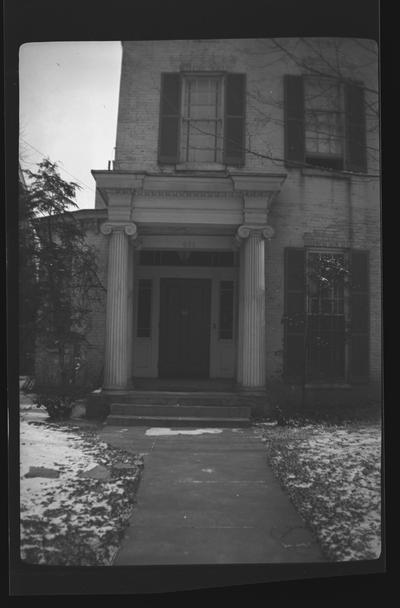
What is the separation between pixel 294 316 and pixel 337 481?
1034 mm

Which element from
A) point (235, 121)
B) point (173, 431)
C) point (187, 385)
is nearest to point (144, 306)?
point (187, 385)

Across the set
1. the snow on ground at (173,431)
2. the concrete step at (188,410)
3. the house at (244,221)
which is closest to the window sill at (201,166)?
the house at (244,221)

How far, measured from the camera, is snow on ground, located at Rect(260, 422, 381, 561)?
94.4 inches

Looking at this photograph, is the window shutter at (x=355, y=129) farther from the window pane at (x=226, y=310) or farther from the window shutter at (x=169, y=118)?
the window pane at (x=226, y=310)

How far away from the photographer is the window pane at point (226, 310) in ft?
13.1

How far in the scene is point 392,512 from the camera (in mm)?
2551

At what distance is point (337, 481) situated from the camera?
2.59 metres

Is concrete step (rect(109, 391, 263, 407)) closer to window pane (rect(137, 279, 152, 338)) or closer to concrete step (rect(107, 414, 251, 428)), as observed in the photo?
concrete step (rect(107, 414, 251, 428))

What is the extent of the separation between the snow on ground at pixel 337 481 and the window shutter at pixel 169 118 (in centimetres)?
245

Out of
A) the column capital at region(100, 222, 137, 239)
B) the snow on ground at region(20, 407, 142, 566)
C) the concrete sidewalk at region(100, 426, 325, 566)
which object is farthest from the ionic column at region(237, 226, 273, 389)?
the snow on ground at region(20, 407, 142, 566)

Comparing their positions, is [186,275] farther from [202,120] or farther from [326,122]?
[326,122]

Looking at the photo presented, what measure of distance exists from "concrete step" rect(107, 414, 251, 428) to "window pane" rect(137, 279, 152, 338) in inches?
38.8

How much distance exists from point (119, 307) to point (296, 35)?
2233mm

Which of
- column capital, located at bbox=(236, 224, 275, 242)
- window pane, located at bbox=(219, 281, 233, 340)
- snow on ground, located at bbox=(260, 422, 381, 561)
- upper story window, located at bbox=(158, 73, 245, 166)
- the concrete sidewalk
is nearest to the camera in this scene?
the concrete sidewalk
